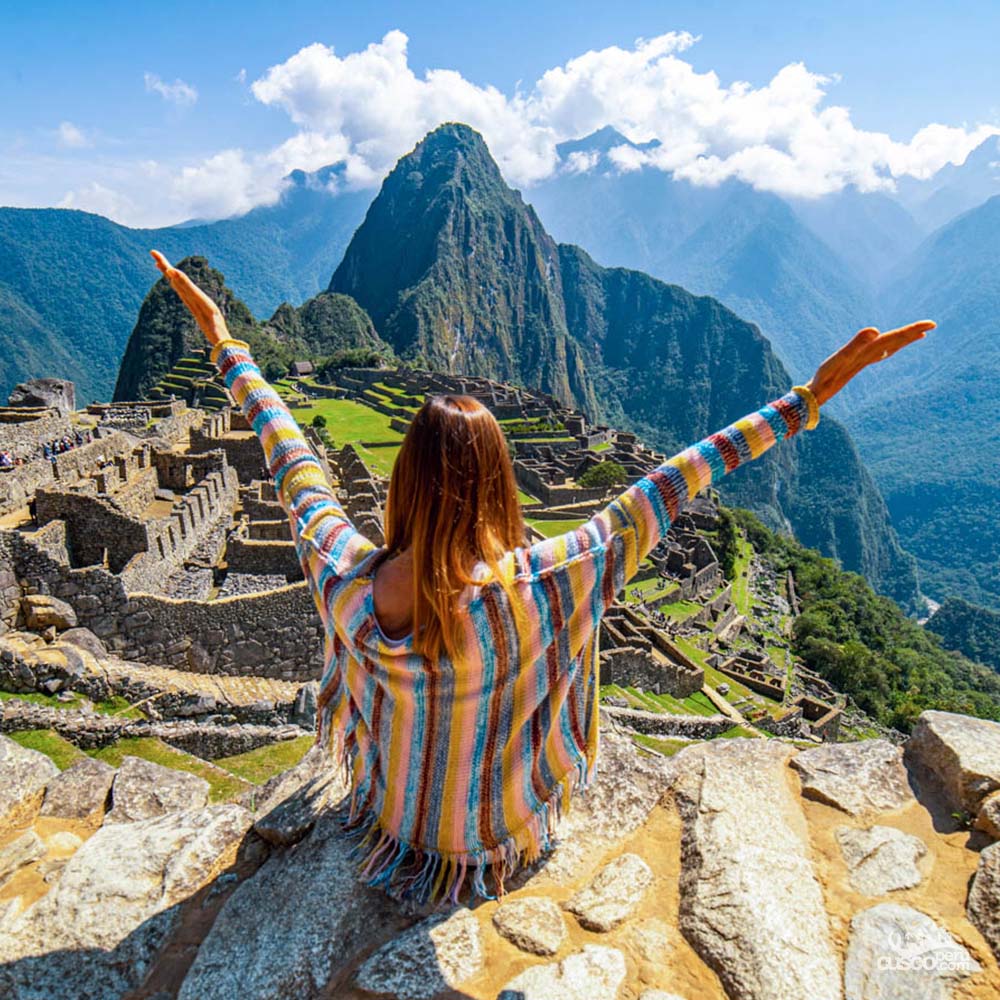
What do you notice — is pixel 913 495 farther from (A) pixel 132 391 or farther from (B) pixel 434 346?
(A) pixel 132 391

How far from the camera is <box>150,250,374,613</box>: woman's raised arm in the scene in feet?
7.97

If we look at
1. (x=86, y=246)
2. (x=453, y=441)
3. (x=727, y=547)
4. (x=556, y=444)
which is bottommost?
(x=727, y=547)

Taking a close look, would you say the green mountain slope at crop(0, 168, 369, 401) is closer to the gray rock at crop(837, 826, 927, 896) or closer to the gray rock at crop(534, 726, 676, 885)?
the gray rock at crop(534, 726, 676, 885)

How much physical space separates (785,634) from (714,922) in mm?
35981

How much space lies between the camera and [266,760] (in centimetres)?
689

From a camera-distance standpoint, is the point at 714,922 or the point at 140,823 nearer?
the point at 714,922

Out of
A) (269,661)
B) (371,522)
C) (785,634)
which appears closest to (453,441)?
(269,661)

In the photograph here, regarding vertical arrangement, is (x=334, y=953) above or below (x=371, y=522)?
above

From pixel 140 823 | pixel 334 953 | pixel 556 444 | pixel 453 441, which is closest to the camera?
pixel 453 441

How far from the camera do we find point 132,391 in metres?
72.9

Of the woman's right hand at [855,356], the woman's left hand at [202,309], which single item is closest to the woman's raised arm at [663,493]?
the woman's right hand at [855,356]

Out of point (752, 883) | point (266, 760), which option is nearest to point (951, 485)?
point (266, 760)

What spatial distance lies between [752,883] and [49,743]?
6263 millimetres

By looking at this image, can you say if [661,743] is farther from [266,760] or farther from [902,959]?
[902,959]
